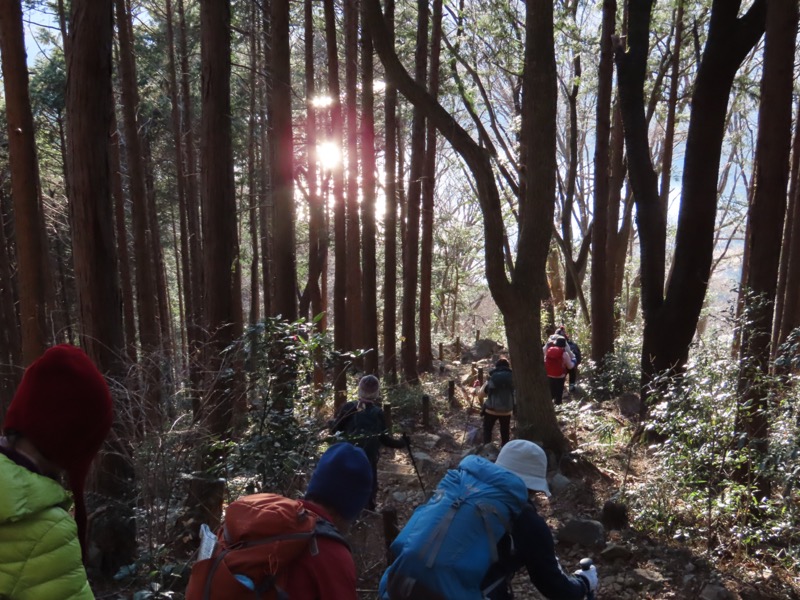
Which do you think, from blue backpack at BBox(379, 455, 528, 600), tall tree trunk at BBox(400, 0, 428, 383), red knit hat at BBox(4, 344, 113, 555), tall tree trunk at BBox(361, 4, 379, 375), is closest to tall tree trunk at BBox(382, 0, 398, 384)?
tall tree trunk at BBox(361, 4, 379, 375)

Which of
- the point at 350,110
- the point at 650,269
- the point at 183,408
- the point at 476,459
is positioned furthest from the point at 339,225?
the point at 476,459

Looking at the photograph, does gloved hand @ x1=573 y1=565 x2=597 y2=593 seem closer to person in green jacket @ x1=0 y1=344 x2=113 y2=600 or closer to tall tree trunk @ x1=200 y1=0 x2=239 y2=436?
person in green jacket @ x1=0 y1=344 x2=113 y2=600

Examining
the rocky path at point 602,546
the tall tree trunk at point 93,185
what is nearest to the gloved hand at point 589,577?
the rocky path at point 602,546

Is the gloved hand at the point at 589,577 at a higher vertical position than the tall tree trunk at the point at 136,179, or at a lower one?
lower

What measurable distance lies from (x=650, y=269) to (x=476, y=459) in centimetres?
782

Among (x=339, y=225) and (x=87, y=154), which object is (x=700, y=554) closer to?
(x=87, y=154)

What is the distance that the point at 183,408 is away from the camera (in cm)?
567

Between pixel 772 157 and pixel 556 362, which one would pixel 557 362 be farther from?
pixel 772 157

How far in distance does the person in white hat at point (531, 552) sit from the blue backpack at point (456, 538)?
119 mm

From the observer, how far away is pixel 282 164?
34.8 ft

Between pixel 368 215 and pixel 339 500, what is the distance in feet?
45.7

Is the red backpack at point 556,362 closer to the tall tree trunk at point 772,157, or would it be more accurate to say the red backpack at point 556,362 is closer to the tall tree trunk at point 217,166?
the tall tree trunk at point 772,157

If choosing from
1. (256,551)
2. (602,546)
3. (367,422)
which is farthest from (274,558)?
(602,546)

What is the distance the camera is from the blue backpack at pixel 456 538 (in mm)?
2383
